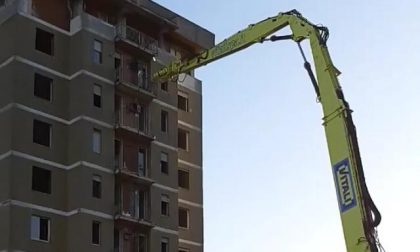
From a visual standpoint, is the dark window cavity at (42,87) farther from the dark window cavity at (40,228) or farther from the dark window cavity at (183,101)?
the dark window cavity at (183,101)

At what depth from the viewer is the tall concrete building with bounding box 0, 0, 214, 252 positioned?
4800 centimetres

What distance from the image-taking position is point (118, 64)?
54.0 metres

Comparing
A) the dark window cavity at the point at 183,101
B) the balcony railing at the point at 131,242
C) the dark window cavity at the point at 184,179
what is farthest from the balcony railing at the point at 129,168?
the dark window cavity at the point at 183,101

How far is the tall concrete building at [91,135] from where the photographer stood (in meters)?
48.0

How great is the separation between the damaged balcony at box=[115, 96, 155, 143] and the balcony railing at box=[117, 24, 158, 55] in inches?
148

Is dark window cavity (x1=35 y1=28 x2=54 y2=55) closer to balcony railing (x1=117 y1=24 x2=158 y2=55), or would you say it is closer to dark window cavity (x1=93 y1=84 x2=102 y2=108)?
dark window cavity (x1=93 y1=84 x2=102 y2=108)

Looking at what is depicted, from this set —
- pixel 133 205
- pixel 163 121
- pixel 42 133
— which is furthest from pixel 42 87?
pixel 163 121

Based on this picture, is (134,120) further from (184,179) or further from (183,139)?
(184,179)

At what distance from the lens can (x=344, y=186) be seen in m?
27.4

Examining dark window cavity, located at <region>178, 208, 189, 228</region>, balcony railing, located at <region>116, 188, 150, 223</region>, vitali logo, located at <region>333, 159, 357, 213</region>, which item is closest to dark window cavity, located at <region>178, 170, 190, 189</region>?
dark window cavity, located at <region>178, 208, 189, 228</region>

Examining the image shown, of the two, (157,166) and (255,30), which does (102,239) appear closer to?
(157,166)

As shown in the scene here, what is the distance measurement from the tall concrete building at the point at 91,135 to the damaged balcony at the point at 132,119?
0.07 metres

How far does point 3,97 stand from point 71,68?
4819 millimetres

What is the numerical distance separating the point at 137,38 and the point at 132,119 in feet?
19.1
